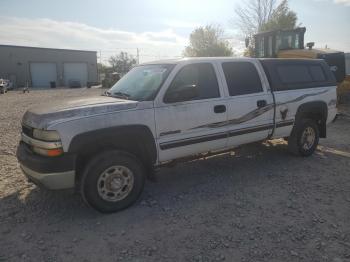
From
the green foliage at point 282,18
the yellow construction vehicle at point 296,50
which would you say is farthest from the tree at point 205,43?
the yellow construction vehicle at point 296,50

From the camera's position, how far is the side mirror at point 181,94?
4.24m

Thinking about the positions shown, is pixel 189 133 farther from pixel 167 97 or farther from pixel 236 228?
pixel 236 228

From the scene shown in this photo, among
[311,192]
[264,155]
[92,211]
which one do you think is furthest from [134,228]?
[264,155]

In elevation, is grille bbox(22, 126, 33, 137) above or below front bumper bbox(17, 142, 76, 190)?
above

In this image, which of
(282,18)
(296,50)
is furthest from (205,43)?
(296,50)

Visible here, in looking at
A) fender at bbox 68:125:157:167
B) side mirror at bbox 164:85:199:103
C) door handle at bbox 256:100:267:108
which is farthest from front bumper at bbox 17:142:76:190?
door handle at bbox 256:100:267:108

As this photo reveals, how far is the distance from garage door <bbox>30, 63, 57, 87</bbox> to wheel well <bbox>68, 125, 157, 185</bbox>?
42.6 meters

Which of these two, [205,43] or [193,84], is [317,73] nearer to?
[193,84]

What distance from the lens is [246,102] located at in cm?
507

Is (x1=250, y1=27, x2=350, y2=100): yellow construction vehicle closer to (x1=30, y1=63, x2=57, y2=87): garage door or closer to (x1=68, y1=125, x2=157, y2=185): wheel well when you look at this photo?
(x1=68, y1=125, x2=157, y2=185): wheel well

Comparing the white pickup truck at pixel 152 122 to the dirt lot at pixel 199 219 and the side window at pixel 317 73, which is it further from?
the side window at pixel 317 73

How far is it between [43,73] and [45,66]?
1056 millimetres

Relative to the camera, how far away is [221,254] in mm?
3215

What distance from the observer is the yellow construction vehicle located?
11.6 meters
